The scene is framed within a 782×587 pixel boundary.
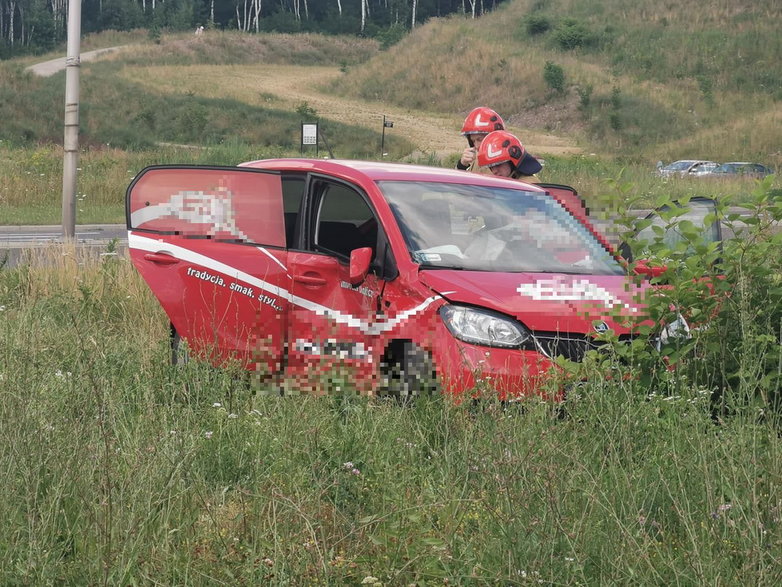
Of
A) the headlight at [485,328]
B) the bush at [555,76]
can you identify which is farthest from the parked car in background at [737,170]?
the headlight at [485,328]

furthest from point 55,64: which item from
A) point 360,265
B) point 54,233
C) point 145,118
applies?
point 360,265

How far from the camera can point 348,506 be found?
4344 mm

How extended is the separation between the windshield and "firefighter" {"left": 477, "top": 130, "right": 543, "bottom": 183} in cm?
135

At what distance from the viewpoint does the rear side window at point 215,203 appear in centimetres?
687

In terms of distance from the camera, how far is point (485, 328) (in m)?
5.63

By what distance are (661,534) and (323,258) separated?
3.12 m

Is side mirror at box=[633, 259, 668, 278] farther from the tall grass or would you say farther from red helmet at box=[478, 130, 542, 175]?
red helmet at box=[478, 130, 542, 175]

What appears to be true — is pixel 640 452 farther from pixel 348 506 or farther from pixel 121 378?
pixel 121 378

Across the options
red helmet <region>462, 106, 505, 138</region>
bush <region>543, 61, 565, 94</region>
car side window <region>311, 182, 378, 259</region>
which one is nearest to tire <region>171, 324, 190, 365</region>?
car side window <region>311, 182, 378, 259</region>

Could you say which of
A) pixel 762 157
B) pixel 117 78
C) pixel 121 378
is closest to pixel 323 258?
pixel 121 378

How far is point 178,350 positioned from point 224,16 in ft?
412

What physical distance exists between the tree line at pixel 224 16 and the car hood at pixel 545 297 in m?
104

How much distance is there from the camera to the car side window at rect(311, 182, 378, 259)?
6.89 metres

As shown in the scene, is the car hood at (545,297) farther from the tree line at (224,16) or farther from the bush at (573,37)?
the tree line at (224,16)
